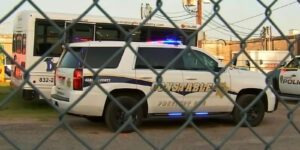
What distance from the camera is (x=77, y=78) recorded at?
36.4 ft

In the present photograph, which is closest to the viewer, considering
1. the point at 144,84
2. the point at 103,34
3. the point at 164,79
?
the point at 164,79

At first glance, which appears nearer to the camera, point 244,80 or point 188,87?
point 188,87

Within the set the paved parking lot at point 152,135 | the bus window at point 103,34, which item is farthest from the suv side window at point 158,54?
the bus window at point 103,34

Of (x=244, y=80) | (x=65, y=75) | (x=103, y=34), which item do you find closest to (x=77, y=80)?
(x=65, y=75)

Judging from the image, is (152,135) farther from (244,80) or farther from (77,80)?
(244,80)

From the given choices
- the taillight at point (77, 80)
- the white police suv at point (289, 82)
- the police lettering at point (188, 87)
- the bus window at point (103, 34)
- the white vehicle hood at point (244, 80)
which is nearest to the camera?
the taillight at point (77, 80)

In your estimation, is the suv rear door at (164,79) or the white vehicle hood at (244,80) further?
the white vehicle hood at (244,80)

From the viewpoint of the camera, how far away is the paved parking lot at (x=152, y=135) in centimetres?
956

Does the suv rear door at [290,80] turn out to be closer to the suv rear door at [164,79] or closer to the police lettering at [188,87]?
the police lettering at [188,87]

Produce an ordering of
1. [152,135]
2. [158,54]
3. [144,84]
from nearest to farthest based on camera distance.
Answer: [152,135]
[144,84]
[158,54]

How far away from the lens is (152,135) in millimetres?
11039

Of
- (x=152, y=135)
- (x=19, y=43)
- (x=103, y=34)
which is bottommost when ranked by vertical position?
(x=152, y=135)

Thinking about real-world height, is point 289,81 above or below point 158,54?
below

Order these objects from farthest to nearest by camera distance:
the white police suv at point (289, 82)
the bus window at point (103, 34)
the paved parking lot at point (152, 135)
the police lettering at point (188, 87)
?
the white police suv at point (289, 82) < the bus window at point (103, 34) < the police lettering at point (188, 87) < the paved parking lot at point (152, 135)
